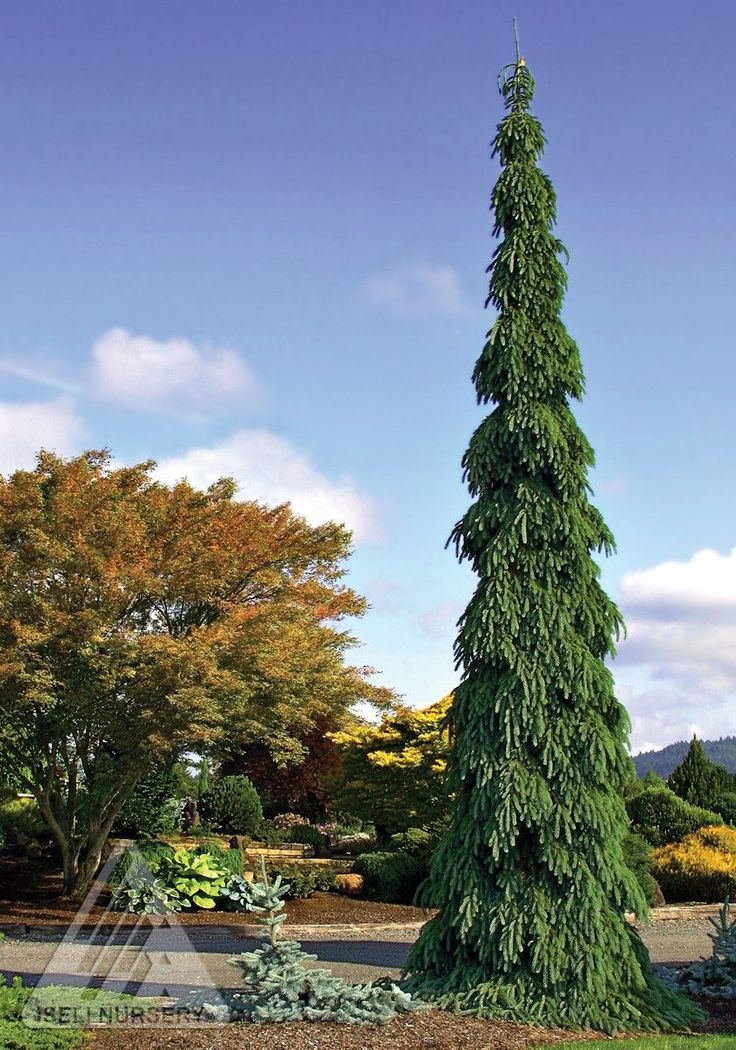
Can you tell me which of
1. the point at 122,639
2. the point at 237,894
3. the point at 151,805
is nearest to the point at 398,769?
the point at 237,894

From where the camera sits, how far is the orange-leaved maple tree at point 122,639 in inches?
636

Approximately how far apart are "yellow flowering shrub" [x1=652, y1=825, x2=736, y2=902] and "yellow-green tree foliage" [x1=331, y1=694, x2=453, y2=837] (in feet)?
15.5

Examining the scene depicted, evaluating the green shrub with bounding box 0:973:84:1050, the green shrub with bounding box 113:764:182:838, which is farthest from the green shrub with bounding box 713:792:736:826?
the green shrub with bounding box 0:973:84:1050

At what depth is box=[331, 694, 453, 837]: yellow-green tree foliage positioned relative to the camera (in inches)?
810

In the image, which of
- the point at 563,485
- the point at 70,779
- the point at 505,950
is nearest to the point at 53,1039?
the point at 505,950

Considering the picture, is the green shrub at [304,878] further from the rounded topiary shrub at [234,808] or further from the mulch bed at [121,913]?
the rounded topiary shrub at [234,808]

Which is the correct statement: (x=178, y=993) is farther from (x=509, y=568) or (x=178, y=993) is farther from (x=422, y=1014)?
(x=509, y=568)

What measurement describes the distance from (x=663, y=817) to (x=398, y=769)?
6.26 m

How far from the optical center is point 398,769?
20.9 m

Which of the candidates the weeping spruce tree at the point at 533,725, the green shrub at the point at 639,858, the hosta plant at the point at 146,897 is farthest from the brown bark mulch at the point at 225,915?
the weeping spruce tree at the point at 533,725

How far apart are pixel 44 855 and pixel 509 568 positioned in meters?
17.4

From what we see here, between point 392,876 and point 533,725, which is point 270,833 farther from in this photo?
point 533,725

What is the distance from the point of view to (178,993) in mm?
9750

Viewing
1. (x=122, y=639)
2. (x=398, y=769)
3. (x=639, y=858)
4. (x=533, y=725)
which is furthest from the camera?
(x=398, y=769)
